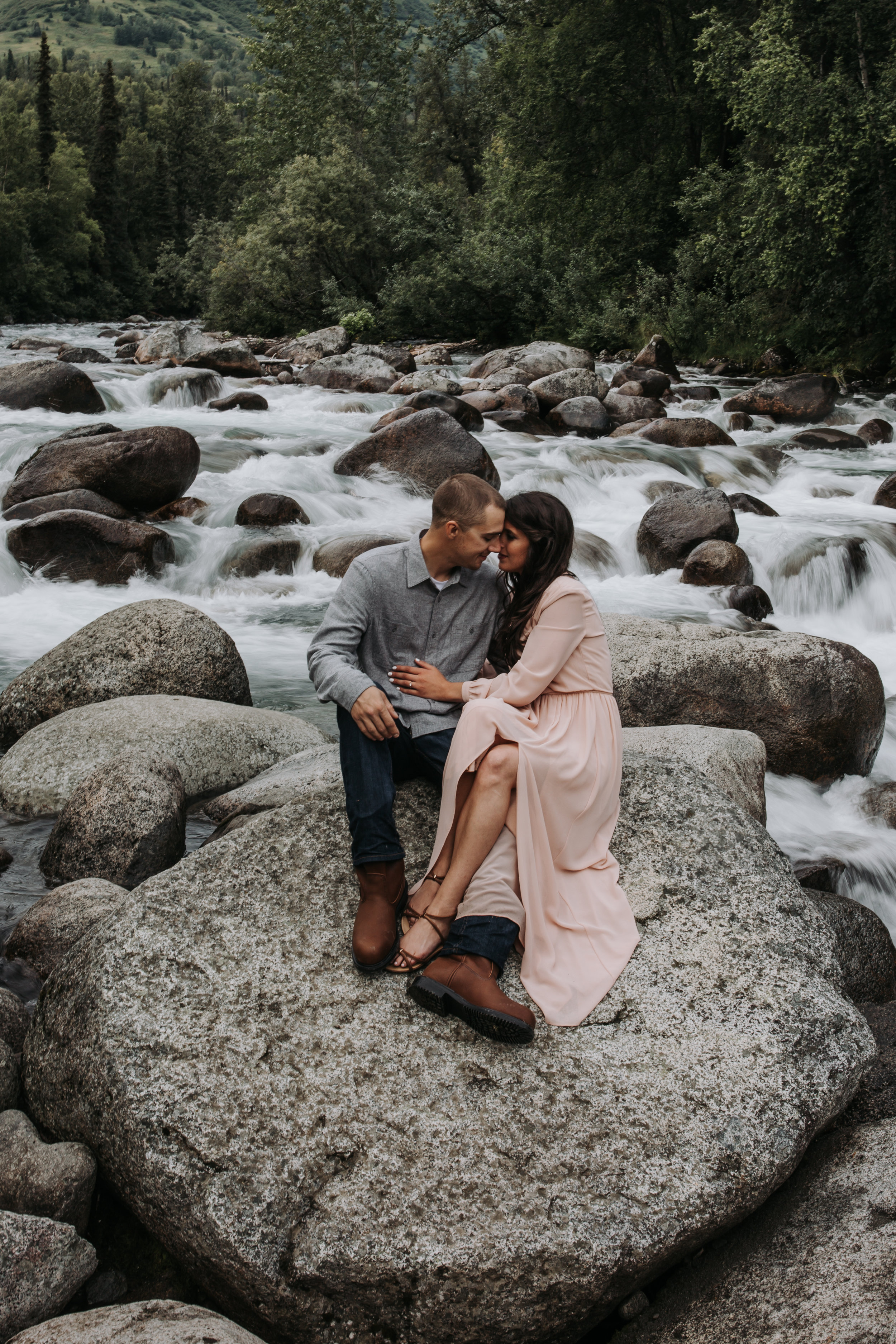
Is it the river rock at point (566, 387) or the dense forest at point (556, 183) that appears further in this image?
the dense forest at point (556, 183)

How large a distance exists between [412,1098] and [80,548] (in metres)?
8.50

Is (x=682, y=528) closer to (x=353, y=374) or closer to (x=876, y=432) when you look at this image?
(x=876, y=432)

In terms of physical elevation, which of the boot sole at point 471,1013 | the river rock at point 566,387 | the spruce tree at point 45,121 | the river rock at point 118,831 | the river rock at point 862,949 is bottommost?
the river rock at point 862,949

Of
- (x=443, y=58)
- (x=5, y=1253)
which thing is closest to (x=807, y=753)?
(x=5, y=1253)

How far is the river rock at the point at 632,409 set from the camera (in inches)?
701

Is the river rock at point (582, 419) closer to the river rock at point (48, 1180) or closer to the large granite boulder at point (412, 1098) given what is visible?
the large granite boulder at point (412, 1098)

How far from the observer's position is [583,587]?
12.3ft

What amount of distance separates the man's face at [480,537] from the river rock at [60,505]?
26.8 feet

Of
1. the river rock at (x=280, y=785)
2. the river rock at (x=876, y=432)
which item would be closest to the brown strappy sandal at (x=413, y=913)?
the river rock at (x=280, y=785)

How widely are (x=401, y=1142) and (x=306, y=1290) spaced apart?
1.39ft

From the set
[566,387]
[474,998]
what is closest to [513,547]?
[474,998]

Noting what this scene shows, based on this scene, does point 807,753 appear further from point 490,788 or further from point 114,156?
point 114,156

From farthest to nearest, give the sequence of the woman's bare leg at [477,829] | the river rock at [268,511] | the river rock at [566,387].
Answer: the river rock at [566,387]
the river rock at [268,511]
the woman's bare leg at [477,829]

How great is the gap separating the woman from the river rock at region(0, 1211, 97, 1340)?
1178 millimetres
